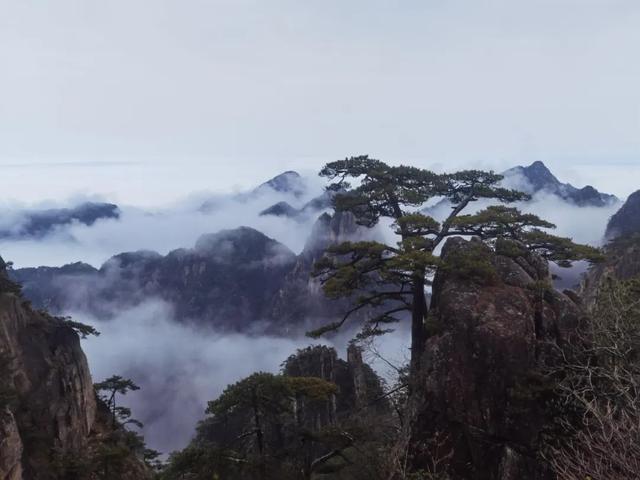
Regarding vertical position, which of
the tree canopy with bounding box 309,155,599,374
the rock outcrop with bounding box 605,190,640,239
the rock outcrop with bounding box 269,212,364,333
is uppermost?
the tree canopy with bounding box 309,155,599,374

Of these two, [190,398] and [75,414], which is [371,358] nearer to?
[75,414]

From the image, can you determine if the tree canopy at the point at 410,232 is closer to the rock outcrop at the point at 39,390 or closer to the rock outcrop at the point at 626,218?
the rock outcrop at the point at 39,390

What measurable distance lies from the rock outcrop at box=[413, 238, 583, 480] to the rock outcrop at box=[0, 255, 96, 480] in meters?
22.7

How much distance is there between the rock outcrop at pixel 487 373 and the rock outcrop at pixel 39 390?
2267 centimetres

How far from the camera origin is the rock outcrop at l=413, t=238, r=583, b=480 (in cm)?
1634

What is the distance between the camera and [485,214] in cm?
2127

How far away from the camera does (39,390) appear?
3841 cm

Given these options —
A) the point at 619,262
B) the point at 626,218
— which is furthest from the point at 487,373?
the point at 626,218

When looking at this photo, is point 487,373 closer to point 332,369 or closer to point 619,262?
point 332,369

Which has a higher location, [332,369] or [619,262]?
[619,262]

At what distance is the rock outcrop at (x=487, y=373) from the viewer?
1634 cm

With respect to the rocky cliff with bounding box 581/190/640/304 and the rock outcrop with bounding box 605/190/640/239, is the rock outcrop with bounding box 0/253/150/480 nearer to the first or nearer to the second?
the rocky cliff with bounding box 581/190/640/304

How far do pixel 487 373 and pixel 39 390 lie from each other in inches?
1351

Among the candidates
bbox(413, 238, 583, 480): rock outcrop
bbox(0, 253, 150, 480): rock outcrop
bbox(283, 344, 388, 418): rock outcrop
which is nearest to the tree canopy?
bbox(413, 238, 583, 480): rock outcrop
